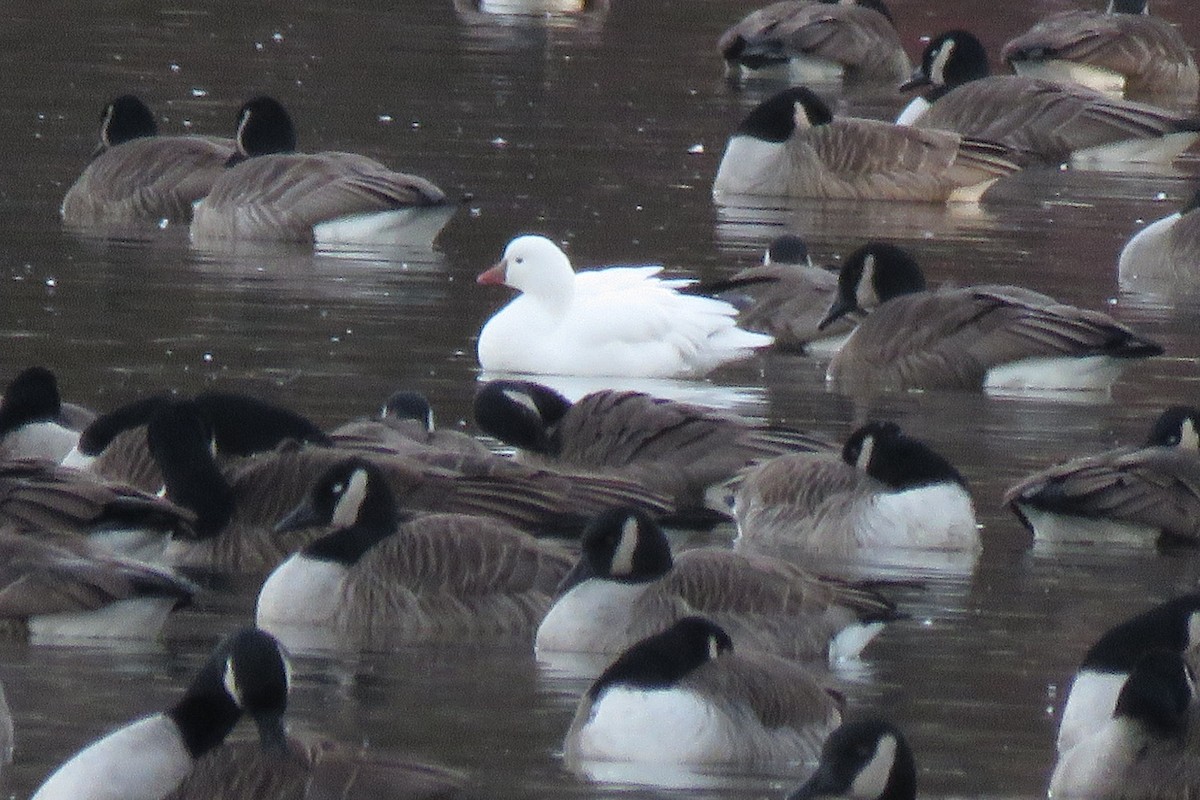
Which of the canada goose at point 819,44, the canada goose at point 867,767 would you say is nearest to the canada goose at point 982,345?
the canada goose at point 867,767

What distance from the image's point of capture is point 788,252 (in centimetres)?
1805

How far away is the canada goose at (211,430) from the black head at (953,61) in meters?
15.5

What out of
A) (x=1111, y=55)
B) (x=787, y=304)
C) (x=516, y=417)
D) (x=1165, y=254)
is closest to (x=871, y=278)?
(x=787, y=304)

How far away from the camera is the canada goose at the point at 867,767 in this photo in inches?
298

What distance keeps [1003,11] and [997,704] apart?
28530 millimetres

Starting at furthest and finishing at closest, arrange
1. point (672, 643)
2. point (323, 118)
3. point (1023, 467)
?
point (323, 118), point (1023, 467), point (672, 643)

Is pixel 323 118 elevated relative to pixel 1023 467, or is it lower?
lower

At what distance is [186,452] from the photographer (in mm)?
11289

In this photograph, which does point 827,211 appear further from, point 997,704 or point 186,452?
point 997,704

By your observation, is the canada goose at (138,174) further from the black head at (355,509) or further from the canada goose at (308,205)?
the black head at (355,509)

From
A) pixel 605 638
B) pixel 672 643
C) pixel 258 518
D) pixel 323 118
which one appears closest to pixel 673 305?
pixel 258 518

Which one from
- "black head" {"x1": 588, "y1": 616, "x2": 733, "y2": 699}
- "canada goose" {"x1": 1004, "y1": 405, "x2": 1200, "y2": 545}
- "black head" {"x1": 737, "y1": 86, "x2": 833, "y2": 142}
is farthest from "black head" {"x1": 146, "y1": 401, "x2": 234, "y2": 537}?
"black head" {"x1": 737, "y1": 86, "x2": 833, "y2": 142}

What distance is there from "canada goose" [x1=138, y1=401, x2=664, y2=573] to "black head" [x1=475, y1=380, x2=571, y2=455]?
1239 millimetres

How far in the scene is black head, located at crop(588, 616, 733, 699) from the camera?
8.54 metres
